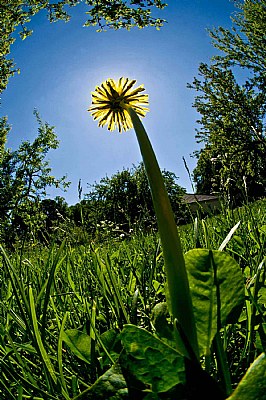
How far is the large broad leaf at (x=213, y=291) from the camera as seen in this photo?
17.4 inches

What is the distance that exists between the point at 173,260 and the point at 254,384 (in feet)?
0.50

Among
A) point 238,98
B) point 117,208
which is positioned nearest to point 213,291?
point 117,208

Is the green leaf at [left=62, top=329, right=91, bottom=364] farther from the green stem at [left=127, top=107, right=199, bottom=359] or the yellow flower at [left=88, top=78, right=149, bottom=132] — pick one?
the yellow flower at [left=88, top=78, right=149, bottom=132]

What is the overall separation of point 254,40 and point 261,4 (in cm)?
185

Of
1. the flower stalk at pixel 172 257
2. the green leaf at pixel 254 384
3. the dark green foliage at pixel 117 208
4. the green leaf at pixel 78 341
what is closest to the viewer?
the green leaf at pixel 254 384

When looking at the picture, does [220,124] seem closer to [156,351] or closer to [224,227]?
[224,227]

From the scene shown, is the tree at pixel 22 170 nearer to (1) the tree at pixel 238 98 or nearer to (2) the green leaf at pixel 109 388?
(1) the tree at pixel 238 98

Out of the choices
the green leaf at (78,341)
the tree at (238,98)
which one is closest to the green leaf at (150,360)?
the green leaf at (78,341)

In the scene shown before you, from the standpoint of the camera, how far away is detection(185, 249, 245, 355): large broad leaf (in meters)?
0.44

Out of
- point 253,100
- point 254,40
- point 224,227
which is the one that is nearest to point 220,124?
point 253,100

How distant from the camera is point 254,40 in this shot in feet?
66.1

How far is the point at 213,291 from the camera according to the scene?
449mm

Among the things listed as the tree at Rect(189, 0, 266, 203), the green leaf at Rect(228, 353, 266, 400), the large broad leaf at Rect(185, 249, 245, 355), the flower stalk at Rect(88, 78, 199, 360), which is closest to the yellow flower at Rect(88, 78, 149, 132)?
the flower stalk at Rect(88, 78, 199, 360)

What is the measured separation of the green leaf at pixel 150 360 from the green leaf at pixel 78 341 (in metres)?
0.24
